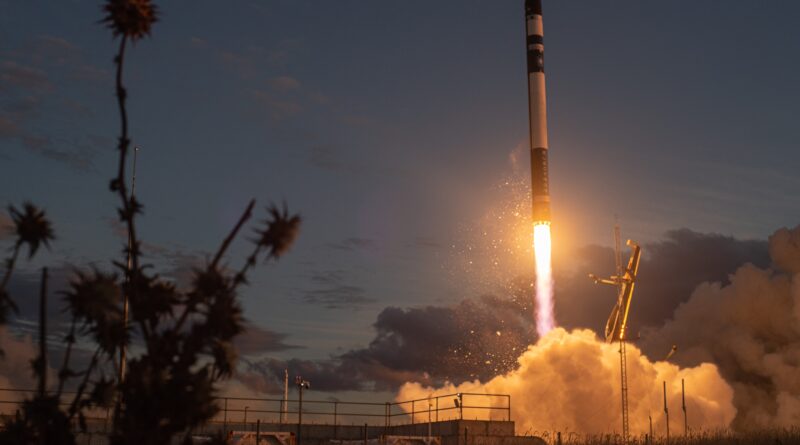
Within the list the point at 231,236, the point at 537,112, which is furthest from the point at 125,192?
the point at 537,112

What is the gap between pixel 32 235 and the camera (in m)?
20.8

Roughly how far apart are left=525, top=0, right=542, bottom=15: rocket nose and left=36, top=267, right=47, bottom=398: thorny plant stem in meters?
70.4

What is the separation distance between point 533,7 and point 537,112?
34.8 feet

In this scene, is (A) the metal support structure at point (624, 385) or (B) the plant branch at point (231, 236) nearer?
(B) the plant branch at point (231, 236)

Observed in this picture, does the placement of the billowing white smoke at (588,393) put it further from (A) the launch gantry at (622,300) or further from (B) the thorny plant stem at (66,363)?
(B) the thorny plant stem at (66,363)

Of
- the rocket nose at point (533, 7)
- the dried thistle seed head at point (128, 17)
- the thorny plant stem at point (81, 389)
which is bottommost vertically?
the thorny plant stem at point (81, 389)

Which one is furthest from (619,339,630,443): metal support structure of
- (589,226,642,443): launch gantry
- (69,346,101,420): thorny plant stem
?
(69,346,101,420): thorny plant stem

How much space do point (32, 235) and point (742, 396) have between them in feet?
321

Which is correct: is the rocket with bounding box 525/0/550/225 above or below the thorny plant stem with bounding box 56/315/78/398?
above

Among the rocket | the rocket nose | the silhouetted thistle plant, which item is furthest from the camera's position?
the rocket nose

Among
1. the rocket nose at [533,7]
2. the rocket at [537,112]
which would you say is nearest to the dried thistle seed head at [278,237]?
the rocket at [537,112]

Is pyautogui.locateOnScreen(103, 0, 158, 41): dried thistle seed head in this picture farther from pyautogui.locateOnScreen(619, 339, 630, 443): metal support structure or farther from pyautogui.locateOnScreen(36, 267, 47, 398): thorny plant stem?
pyautogui.locateOnScreen(619, 339, 630, 443): metal support structure

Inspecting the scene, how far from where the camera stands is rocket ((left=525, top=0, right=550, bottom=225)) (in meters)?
77.5

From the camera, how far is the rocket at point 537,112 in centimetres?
7750
